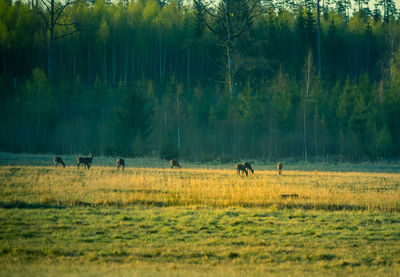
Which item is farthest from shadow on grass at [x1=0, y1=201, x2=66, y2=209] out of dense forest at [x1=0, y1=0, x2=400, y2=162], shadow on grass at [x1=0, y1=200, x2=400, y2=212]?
dense forest at [x1=0, y1=0, x2=400, y2=162]

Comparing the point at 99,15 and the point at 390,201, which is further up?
the point at 99,15

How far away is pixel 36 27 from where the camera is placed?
233 ft

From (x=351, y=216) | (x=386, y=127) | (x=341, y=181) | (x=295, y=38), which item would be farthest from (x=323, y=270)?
(x=295, y=38)

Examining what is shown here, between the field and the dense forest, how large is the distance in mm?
26116

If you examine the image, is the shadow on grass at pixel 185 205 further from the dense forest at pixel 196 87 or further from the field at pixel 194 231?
the dense forest at pixel 196 87

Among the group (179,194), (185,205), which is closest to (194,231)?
(185,205)

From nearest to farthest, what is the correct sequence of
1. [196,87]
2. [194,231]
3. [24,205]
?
[194,231], [24,205], [196,87]

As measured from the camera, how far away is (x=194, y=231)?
11844 mm

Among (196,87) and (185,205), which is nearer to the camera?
(185,205)

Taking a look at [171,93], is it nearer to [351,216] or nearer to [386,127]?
[386,127]

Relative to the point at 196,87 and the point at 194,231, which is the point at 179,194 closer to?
the point at 194,231

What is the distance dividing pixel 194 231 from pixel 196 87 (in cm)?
4938

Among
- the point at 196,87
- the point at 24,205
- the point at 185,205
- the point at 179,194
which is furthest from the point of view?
the point at 196,87

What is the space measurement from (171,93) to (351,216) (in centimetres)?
4674
